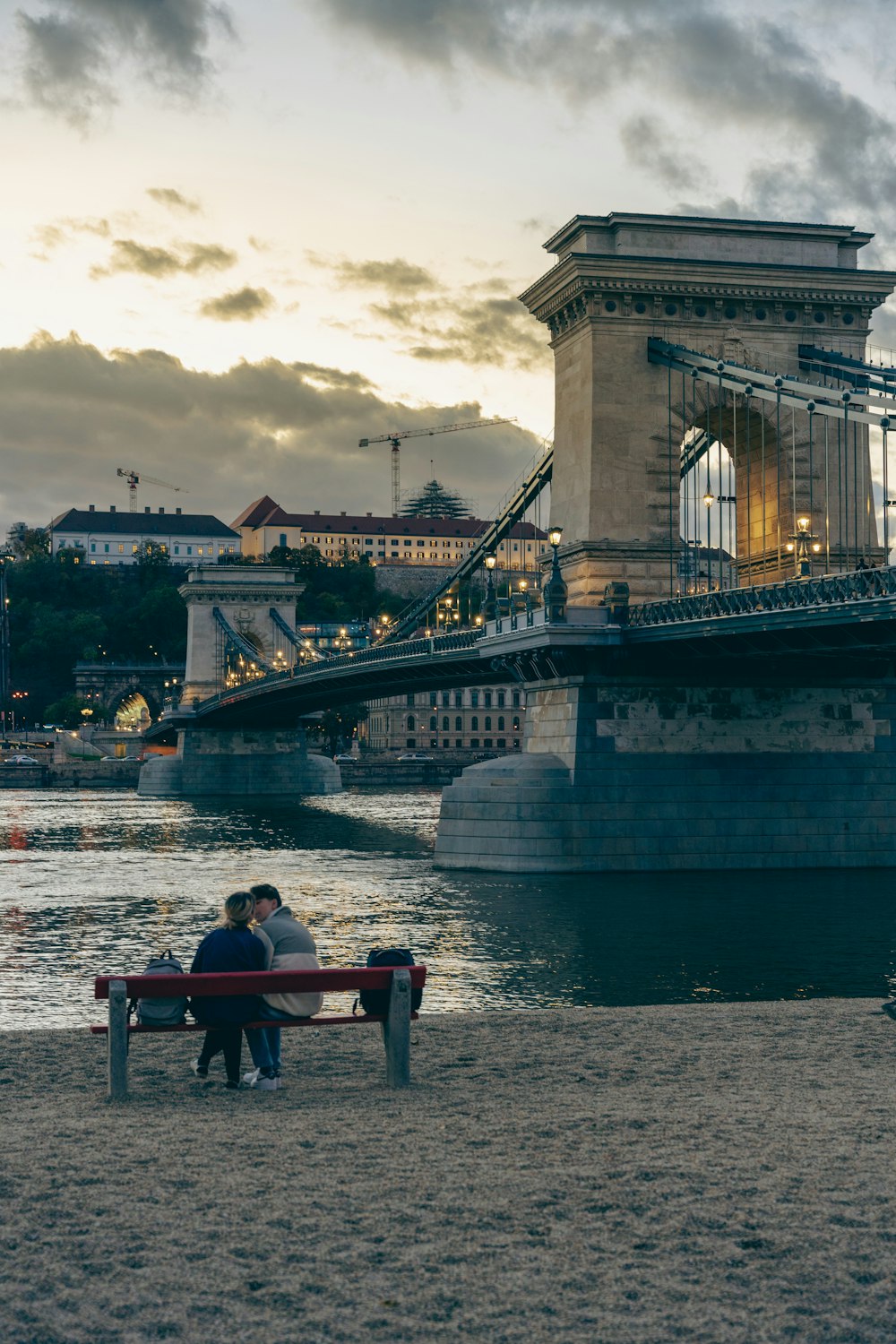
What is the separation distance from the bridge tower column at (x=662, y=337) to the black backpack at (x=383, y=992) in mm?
29961

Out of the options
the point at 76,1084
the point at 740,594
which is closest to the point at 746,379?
the point at 740,594

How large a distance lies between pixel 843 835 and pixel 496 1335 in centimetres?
3520

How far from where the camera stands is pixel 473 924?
99.8 ft

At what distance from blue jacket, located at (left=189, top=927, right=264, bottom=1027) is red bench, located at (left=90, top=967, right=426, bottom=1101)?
0.10 meters

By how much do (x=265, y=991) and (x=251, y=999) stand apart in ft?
1.10

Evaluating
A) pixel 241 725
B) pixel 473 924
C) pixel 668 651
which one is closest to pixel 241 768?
pixel 241 725

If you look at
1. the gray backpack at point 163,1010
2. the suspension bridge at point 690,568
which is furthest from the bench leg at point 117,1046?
the suspension bridge at point 690,568

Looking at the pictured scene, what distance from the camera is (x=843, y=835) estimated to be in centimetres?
4050

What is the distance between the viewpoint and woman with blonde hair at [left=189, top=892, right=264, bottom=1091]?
38.7 feet

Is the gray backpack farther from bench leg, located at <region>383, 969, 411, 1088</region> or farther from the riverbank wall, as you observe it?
the riverbank wall

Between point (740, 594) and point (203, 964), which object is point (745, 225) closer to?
point (740, 594)

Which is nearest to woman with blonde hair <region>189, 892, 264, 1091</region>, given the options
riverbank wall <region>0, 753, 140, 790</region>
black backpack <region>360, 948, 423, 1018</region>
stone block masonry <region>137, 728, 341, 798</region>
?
black backpack <region>360, 948, 423, 1018</region>

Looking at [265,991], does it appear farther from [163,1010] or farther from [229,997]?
[163,1010]

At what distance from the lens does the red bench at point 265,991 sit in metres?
11.4
